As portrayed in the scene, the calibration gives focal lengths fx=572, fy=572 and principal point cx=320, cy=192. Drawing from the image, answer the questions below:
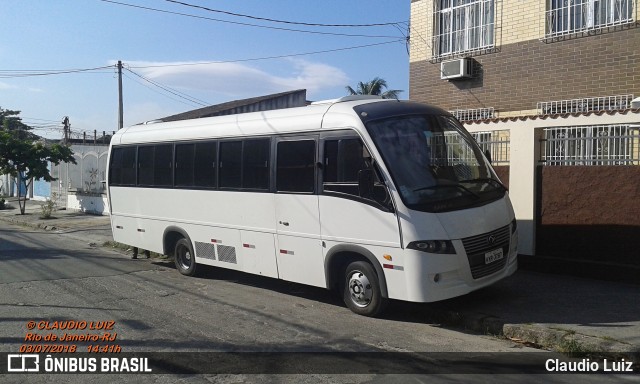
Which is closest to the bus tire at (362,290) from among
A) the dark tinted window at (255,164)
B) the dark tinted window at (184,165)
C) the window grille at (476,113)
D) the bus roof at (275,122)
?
the bus roof at (275,122)

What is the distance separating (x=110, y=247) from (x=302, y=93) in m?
11.8

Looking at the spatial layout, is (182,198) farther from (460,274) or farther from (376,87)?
(376,87)

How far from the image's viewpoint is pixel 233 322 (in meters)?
7.48

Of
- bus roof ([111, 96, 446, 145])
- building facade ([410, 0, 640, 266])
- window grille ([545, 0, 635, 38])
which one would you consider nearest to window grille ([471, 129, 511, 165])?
building facade ([410, 0, 640, 266])

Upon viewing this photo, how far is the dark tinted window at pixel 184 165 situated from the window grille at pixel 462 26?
7.54 metres

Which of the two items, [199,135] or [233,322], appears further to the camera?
[199,135]

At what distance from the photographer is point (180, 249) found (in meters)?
11.0

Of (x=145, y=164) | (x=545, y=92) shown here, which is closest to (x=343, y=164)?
(x=145, y=164)

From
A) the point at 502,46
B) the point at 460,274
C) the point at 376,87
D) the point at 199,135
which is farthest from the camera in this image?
the point at 376,87

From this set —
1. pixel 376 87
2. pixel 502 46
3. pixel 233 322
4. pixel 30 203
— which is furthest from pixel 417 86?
pixel 30 203

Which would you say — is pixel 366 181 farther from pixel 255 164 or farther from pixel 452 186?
pixel 255 164

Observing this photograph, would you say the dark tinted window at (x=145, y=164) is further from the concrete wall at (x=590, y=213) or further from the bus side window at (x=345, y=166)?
the concrete wall at (x=590, y=213)

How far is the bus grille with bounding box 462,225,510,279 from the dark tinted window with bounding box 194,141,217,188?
4.69m

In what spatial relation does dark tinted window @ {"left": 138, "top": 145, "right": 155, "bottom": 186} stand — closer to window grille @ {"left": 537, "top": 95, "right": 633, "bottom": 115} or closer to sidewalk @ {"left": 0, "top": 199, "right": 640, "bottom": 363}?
sidewalk @ {"left": 0, "top": 199, "right": 640, "bottom": 363}
